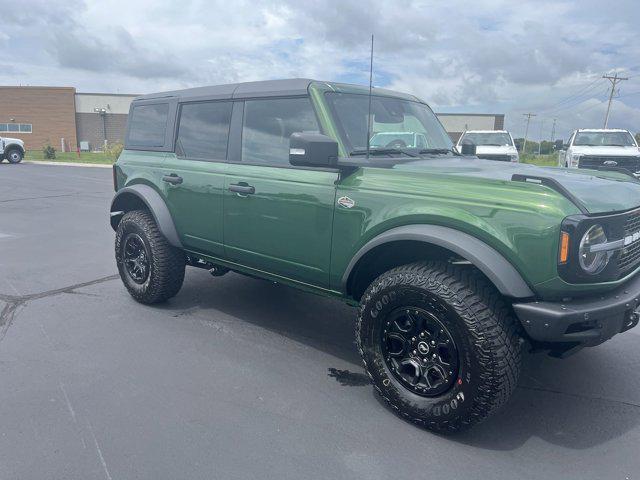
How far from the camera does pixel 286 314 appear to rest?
4871 millimetres

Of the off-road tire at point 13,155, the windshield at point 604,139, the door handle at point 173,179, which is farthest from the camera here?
the off-road tire at point 13,155

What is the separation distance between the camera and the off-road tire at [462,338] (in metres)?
2.69

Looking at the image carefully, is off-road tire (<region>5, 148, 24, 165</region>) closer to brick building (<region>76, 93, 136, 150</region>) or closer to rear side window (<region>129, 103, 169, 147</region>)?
brick building (<region>76, 93, 136, 150</region>)

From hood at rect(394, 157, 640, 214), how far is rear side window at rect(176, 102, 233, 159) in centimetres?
160

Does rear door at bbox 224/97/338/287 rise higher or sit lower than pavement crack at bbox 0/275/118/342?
higher

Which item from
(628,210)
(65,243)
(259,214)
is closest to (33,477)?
(259,214)

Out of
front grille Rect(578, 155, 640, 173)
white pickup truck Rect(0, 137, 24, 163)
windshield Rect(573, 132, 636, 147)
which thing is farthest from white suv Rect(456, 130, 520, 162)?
white pickup truck Rect(0, 137, 24, 163)

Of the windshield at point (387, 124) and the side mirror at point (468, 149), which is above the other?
the windshield at point (387, 124)

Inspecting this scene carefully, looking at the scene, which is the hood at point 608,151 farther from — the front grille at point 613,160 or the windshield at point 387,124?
the windshield at point 387,124

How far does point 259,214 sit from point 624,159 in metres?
13.3

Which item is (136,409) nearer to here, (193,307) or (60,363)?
(60,363)

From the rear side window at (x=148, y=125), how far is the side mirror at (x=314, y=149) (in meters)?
2.17

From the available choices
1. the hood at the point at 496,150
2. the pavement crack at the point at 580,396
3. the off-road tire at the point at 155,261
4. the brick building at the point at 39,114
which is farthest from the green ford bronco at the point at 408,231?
the brick building at the point at 39,114

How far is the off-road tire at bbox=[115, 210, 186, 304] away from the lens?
15.5ft
